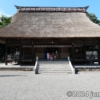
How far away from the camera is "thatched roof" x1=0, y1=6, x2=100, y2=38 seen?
18.6 metres

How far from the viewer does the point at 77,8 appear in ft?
81.6

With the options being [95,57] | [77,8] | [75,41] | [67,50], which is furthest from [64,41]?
[77,8]

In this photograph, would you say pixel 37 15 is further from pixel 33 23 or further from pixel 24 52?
pixel 24 52

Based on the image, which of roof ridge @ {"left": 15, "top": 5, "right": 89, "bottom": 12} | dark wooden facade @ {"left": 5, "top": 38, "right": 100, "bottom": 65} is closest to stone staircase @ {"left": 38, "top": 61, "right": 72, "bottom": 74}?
dark wooden facade @ {"left": 5, "top": 38, "right": 100, "bottom": 65}

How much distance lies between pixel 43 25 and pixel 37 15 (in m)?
3.29

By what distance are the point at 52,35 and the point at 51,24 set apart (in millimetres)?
3076

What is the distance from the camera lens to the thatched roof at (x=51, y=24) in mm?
18625

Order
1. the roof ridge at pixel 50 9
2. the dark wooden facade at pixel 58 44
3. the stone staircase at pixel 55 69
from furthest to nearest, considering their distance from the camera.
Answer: the roof ridge at pixel 50 9
the dark wooden facade at pixel 58 44
the stone staircase at pixel 55 69

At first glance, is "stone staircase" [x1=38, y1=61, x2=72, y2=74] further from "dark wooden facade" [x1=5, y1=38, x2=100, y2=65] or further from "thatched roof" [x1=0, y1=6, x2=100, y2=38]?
"thatched roof" [x1=0, y1=6, x2=100, y2=38]

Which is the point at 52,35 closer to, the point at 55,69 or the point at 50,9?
the point at 55,69

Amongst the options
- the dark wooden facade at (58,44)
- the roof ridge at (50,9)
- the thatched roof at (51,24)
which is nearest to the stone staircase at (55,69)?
the dark wooden facade at (58,44)

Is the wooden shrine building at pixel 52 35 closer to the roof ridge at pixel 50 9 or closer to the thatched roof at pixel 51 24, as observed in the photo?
the thatched roof at pixel 51 24

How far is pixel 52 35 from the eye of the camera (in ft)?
60.7

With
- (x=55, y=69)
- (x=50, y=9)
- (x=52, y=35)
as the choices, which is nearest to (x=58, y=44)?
(x=52, y=35)
